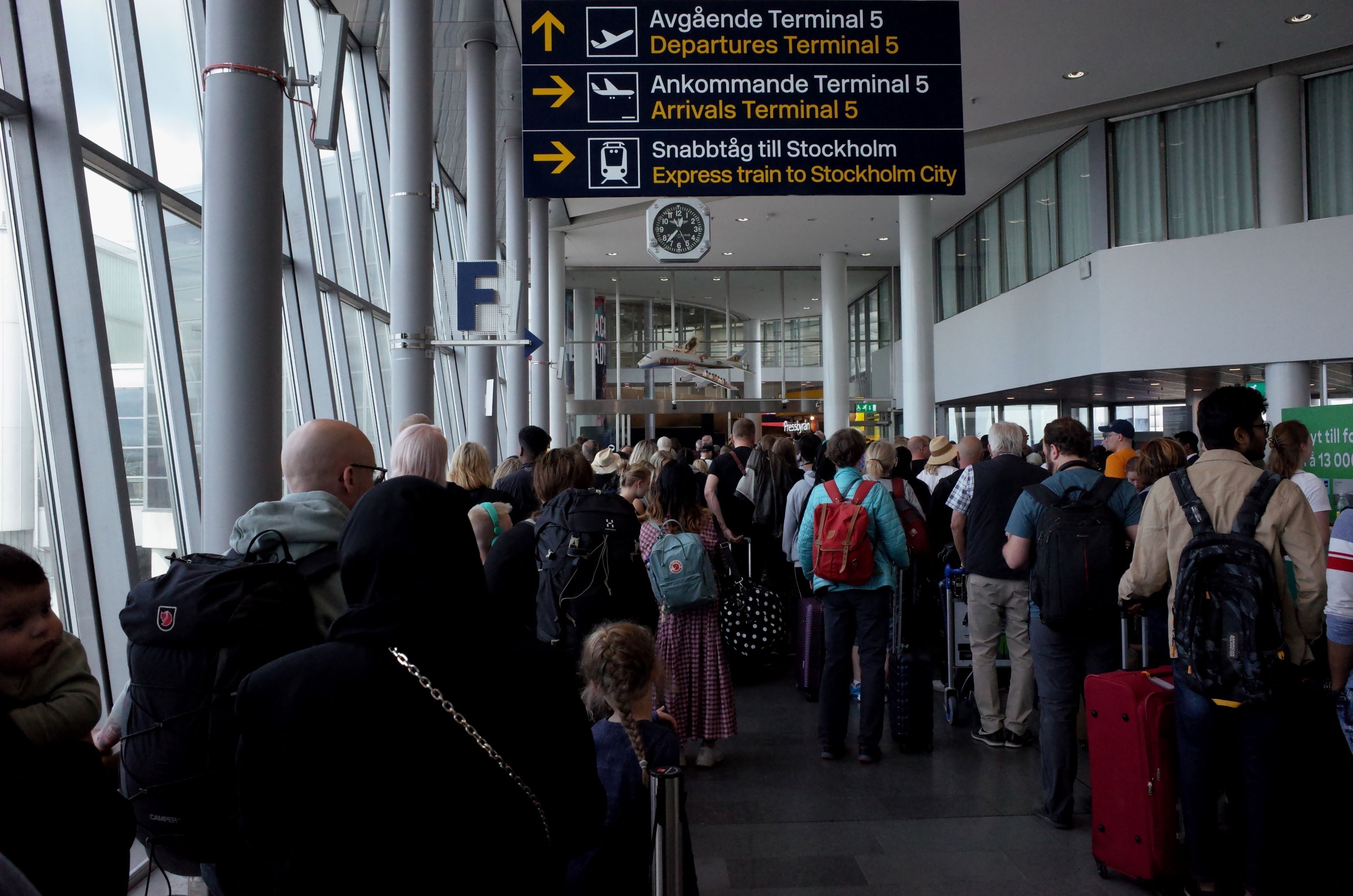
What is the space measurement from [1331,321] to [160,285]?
12.9 metres

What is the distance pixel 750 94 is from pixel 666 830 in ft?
14.6

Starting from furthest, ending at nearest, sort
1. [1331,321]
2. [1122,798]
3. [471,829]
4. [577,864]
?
[1331,321], [1122,798], [577,864], [471,829]

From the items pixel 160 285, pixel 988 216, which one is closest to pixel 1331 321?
pixel 988 216

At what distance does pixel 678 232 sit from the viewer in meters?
12.9

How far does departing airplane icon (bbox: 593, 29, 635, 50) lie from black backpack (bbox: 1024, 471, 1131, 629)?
11.9ft

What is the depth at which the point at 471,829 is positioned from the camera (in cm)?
150

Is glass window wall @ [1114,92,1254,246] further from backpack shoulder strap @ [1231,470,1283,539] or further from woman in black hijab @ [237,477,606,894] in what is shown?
woman in black hijab @ [237,477,606,894]

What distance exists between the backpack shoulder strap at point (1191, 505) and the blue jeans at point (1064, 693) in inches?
41.0

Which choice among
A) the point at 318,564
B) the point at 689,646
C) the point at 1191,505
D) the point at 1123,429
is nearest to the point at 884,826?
the point at 689,646

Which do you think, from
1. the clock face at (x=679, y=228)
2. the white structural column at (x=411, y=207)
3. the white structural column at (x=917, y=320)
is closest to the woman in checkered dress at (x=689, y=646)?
the white structural column at (x=411, y=207)

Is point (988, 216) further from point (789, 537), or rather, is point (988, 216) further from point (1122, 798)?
point (1122, 798)

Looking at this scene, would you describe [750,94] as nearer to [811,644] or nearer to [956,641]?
[811,644]

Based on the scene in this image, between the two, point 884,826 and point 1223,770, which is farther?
point 884,826

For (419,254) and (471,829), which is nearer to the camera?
(471,829)
